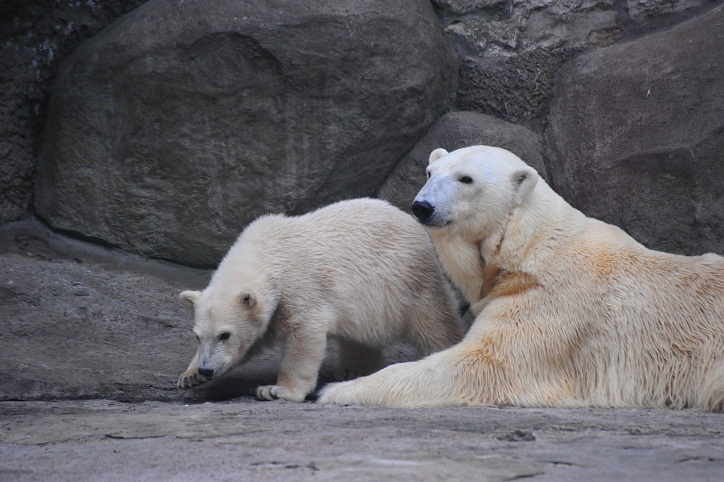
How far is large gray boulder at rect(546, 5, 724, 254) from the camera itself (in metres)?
5.50

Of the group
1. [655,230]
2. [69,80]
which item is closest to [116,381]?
[69,80]

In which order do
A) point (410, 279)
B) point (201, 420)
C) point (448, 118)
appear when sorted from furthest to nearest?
point (448, 118), point (410, 279), point (201, 420)

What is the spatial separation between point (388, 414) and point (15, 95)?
3.46m

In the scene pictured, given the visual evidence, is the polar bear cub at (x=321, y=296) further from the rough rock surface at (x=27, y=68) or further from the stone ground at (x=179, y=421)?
the rough rock surface at (x=27, y=68)

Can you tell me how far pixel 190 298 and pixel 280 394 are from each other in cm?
67

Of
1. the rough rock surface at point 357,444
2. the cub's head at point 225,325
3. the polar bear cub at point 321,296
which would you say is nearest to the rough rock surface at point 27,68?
the polar bear cub at point 321,296

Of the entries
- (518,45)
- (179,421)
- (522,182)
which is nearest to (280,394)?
(179,421)

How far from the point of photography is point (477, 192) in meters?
4.41

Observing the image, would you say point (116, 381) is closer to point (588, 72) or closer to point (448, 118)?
point (448, 118)

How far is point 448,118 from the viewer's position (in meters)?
6.12

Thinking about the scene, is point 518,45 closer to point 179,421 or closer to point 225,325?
point 225,325

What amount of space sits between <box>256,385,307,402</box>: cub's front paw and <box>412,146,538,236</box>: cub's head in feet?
3.35

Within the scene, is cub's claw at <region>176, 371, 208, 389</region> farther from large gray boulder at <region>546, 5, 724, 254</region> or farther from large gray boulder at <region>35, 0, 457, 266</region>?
large gray boulder at <region>546, 5, 724, 254</region>

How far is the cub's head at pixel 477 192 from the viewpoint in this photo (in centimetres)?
438
